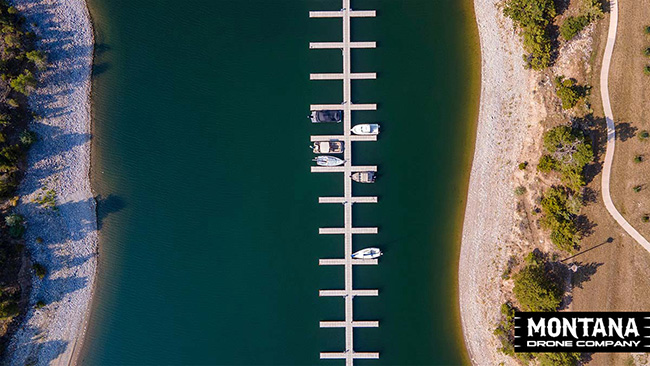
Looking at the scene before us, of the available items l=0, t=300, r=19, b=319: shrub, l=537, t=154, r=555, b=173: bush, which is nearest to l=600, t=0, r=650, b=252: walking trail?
l=537, t=154, r=555, b=173: bush

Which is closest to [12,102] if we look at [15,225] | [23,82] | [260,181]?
[23,82]

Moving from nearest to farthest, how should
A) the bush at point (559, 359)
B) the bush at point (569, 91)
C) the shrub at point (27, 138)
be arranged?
the bush at point (559, 359) → the bush at point (569, 91) → the shrub at point (27, 138)

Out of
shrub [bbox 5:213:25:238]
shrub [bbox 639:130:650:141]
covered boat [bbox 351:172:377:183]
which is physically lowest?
shrub [bbox 5:213:25:238]

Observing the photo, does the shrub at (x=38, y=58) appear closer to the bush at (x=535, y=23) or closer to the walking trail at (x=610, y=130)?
the bush at (x=535, y=23)

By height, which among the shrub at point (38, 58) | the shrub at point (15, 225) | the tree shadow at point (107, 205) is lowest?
the shrub at point (15, 225)

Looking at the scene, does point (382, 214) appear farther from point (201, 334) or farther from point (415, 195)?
point (201, 334)

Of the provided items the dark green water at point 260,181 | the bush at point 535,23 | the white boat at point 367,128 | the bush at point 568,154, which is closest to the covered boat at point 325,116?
the dark green water at point 260,181

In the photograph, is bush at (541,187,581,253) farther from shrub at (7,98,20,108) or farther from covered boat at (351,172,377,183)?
shrub at (7,98,20,108)

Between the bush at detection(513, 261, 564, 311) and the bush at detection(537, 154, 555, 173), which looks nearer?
the bush at detection(513, 261, 564, 311)
